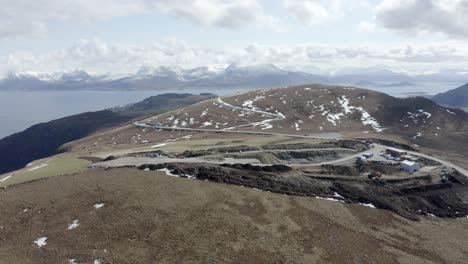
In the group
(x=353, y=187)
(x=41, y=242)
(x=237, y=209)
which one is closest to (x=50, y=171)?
(x=41, y=242)

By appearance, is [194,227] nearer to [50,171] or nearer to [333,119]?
[50,171]

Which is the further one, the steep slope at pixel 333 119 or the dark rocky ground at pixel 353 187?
the steep slope at pixel 333 119

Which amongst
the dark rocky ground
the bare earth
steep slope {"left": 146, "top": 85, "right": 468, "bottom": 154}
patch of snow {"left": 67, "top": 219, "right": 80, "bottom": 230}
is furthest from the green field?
steep slope {"left": 146, "top": 85, "right": 468, "bottom": 154}

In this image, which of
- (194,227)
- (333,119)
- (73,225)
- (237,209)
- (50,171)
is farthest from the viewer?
(333,119)

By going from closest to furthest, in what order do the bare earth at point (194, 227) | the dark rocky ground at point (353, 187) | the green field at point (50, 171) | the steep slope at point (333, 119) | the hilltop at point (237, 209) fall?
the bare earth at point (194, 227), the hilltop at point (237, 209), the dark rocky ground at point (353, 187), the green field at point (50, 171), the steep slope at point (333, 119)

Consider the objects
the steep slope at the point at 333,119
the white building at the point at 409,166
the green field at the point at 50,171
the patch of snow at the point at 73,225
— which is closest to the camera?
the patch of snow at the point at 73,225

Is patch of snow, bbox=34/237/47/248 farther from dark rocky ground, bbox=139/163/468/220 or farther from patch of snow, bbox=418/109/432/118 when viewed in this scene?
patch of snow, bbox=418/109/432/118

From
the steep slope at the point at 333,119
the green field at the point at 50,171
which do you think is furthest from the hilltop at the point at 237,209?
the steep slope at the point at 333,119

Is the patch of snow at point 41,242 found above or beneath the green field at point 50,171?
beneath

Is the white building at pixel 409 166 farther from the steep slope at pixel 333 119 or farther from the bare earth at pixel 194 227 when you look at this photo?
the steep slope at pixel 333 119
